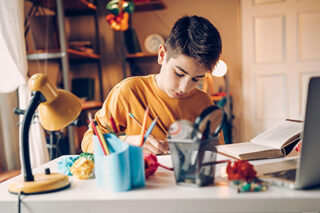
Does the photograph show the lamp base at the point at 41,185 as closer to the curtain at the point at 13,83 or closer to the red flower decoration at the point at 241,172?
the red flower decoration at the point at 241,172

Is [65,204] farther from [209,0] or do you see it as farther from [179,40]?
[209,0]

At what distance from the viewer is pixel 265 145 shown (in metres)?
0.99

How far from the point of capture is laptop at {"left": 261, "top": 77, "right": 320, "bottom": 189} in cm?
54

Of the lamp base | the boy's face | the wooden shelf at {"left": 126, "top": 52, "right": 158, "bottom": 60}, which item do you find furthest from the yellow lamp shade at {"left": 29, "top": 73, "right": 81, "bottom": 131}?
the wooden shelf at {"left": 126, "top": 52, "right": 158, "bottom": 60}

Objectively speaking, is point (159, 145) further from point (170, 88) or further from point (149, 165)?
point (170, 88)

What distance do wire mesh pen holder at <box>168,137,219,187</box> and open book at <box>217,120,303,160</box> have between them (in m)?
0.28

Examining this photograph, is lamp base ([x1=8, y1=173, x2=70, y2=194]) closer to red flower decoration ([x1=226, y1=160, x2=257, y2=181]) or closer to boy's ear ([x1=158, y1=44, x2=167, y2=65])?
red flower decoration ([x1=226, y1=160, x2=257, y2=181])

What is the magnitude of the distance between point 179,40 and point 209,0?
2485 millimetres

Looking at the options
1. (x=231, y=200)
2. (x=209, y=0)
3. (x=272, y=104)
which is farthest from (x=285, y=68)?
(x=231, y=200)

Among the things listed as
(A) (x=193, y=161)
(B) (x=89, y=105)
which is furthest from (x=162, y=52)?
(B) (x=89, y=105)

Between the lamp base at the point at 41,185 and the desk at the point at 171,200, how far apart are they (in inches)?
0.5

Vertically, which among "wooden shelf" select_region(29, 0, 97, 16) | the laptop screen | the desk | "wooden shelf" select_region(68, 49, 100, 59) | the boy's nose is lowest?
the desk

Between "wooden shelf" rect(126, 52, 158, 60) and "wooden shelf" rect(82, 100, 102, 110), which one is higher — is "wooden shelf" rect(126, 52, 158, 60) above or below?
above

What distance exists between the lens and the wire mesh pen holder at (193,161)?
2.02 ft
